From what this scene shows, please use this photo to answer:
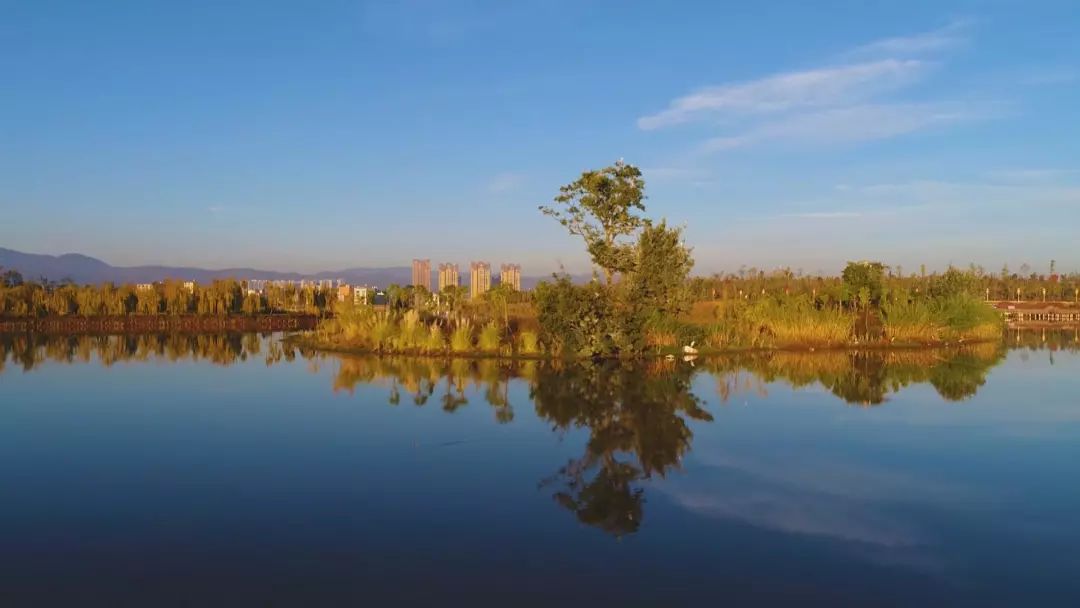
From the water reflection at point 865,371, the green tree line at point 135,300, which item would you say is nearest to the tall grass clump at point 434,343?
the water reflection at point 865,371

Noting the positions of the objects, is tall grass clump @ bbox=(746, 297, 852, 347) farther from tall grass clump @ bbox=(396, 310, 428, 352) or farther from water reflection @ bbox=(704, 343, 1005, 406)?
tall grass clump @ bbox=(396, 310, 428, 352)

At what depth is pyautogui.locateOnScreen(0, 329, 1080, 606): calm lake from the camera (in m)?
5.15

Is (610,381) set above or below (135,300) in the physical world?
below

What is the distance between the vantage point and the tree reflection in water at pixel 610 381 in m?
7.90

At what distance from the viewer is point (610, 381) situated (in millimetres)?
14641

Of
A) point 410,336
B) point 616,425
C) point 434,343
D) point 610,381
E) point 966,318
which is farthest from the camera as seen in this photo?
point 966,318

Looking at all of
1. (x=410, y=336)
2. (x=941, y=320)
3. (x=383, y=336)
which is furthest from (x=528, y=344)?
(x=941, y=320)

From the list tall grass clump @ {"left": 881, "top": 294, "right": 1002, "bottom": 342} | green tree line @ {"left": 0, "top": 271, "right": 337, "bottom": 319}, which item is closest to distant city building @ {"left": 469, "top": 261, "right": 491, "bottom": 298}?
green tree line @ {"left": 0, "top": 271, "right": 337, "bottom": 319}

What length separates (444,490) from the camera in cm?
736

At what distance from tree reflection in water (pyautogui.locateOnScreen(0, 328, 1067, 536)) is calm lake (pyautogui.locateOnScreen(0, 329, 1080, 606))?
87 mm

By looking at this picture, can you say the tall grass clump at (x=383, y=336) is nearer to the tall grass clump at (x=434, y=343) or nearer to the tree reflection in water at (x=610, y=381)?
the tree reflection in water at (x=610, y=381)

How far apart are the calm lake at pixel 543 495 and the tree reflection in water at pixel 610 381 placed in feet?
0.29

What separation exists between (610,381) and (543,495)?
24.8 feet

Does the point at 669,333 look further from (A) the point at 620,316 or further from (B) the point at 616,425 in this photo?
(B) the point at 616,425
